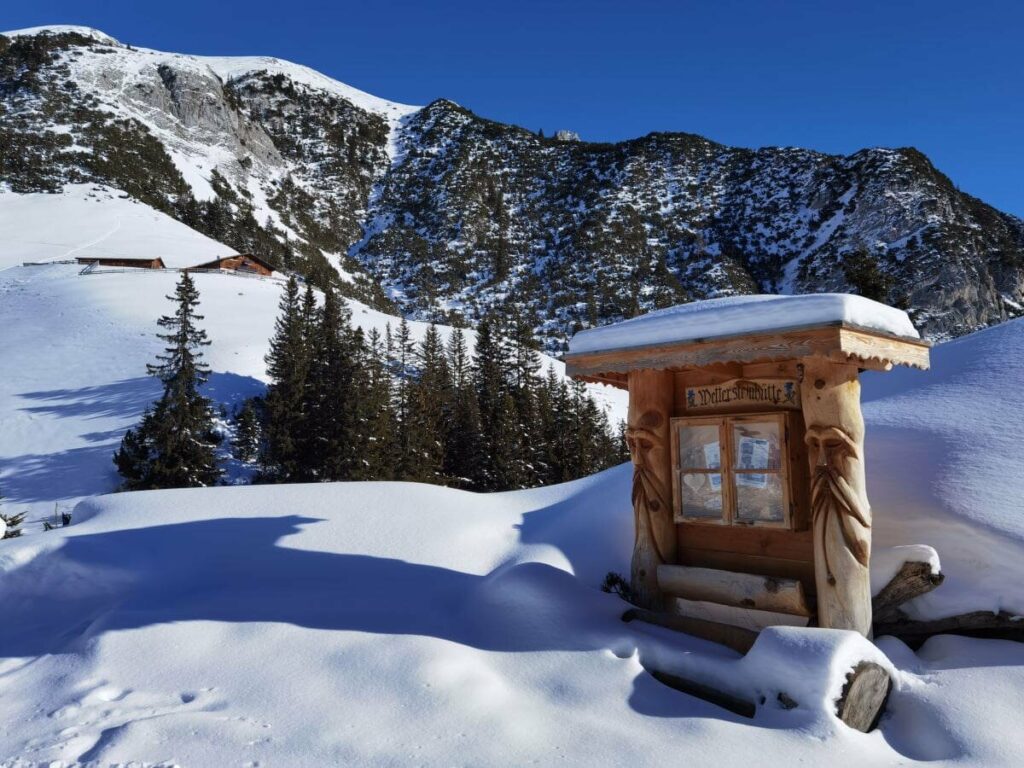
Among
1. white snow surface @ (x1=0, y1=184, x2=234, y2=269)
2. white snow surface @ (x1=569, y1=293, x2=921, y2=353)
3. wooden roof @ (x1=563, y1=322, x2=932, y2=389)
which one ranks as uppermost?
white snow surface @ (x1=0, y1=184, x2=234, y2=269)

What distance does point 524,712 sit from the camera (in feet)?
15.3

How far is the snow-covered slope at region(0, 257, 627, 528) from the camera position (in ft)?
110

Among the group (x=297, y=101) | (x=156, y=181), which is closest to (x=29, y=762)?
(x=156, y=181)

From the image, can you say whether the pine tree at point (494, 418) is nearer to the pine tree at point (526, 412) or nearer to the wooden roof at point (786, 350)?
the pine tree at point (526, 412)

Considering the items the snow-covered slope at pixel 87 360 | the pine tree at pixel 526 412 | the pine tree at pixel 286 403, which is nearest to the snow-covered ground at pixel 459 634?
the snow-covered slope at pixel 87 360

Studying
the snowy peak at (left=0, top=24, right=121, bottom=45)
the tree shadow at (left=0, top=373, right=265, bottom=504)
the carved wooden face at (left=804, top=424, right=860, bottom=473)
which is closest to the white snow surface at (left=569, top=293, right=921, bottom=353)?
the carved wooden face at (left=804, top=424, right=860, bottom=473)

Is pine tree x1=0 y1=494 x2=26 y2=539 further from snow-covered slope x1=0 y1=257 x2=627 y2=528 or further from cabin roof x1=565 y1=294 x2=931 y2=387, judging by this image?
snow-covered slope x1=0 y1=257 x2=627 y2=528

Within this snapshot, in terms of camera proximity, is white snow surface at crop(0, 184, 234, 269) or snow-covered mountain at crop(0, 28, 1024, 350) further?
snow-covered mountain at crop(0, 28, 1024, 350)

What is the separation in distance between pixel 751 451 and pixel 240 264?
242 feet

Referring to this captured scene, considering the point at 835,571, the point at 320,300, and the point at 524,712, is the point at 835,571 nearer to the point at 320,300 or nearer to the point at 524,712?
the point at 524,712

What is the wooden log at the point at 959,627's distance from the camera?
5441mm

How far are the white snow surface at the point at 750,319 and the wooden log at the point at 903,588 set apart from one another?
2.01 m

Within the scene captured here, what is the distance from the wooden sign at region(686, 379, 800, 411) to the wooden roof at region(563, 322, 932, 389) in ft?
1.33

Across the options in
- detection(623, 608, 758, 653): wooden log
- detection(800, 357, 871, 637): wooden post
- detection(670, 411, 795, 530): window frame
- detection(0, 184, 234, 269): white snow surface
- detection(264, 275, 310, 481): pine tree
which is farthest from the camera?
detection(0, 184, 234, 269): white snow surface
